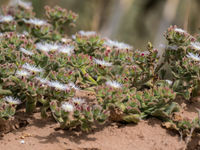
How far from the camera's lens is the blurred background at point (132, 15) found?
929 cm

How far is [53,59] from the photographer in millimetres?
2859

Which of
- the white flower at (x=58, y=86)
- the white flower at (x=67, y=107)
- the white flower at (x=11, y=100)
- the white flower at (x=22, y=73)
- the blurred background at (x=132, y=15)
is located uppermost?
the blurred background at (x=132, y=15)

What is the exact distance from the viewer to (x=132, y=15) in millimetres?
11383

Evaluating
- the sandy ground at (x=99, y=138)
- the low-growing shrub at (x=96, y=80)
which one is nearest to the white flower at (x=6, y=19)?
the low-growing shrub at (x=96, y=80)

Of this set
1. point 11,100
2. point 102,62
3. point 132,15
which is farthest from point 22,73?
point 132,15

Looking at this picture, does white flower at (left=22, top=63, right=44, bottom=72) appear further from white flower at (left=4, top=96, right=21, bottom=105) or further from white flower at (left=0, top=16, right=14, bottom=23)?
white flower at (left=0, top=16, right=14, bottom=23)

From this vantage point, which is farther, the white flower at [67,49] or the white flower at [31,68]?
the white flower at [67,49]

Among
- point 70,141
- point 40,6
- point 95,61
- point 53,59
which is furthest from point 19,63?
point 40,6

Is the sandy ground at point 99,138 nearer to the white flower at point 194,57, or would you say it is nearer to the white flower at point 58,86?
the white flower at point 58,86

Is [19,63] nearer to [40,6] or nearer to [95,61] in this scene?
[95,61]

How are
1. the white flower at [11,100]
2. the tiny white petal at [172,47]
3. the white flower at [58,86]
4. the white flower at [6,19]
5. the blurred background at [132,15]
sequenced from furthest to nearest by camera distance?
1. the blurred background at [132,15]
2. the white flower at [6,19]
3. the tiny white petal at [172,47]
4. the white flower at [11,100]
5. the white flower at [58,86]

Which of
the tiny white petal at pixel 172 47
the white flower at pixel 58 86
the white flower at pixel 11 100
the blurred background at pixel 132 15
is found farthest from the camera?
the blurred background at pixel 132 15

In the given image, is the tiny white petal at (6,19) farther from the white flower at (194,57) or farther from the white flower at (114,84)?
the white flower at (194,57)

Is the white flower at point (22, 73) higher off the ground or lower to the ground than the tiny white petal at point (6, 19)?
lower
